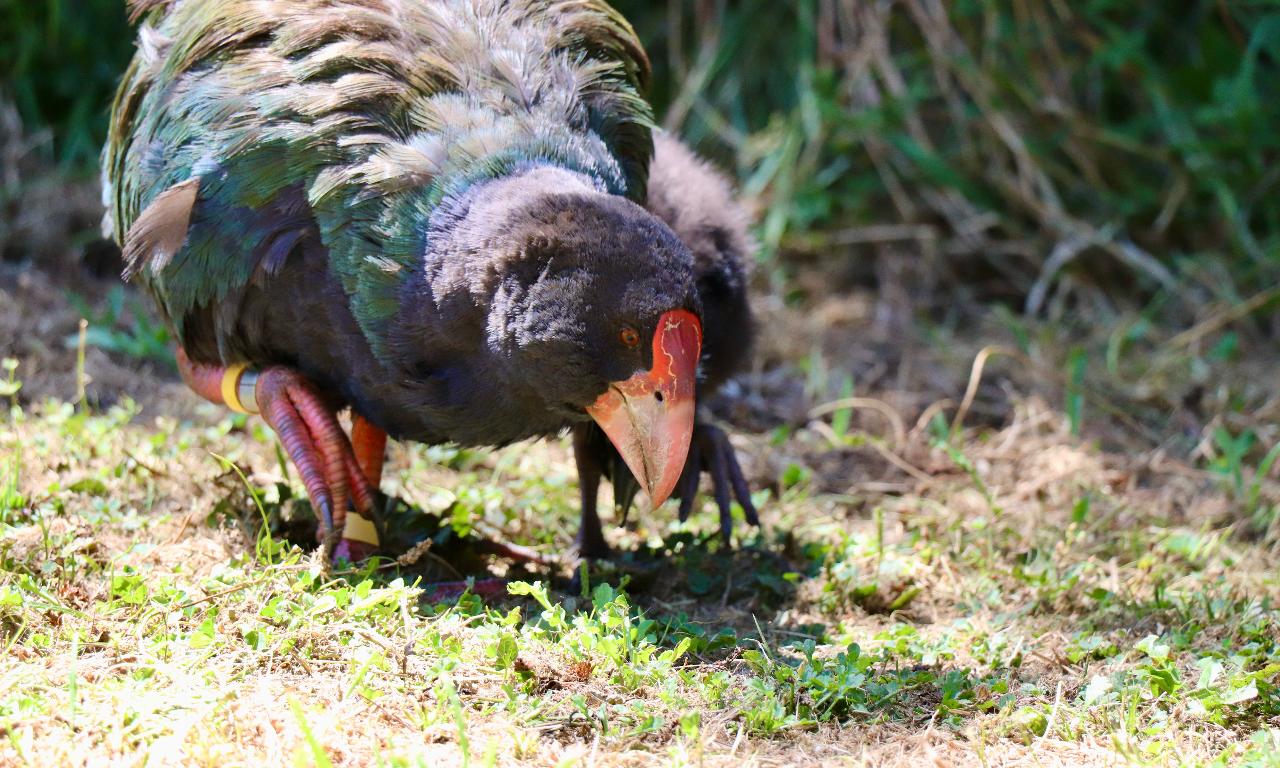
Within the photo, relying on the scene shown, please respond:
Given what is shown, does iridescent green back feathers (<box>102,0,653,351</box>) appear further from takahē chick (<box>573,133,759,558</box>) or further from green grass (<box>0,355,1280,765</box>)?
green grass (<box>0,355,1280,765</box>)

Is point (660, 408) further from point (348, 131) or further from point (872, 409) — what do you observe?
point (872, 409)

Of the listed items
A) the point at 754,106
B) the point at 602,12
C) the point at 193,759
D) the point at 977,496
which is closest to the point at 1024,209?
the point at 754,106

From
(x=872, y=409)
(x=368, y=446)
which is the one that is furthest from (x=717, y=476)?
(x=872, y=409)

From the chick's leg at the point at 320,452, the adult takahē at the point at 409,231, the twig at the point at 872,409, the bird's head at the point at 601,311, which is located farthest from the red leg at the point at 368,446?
the twig at the point at 872,409

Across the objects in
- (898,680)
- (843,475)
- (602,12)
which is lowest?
(843,475)

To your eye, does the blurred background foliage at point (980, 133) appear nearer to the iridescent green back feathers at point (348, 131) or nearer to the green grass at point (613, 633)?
the green grass at point (613, 633)

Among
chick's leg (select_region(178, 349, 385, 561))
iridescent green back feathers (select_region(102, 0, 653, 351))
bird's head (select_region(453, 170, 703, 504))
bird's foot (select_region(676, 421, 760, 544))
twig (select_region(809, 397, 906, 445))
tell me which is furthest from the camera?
twig (select_region(809, 397, 906, 445))

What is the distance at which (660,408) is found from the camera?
281 centimetres

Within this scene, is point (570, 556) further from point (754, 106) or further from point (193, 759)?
point (754, 106)

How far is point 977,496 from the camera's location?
13.2 feet

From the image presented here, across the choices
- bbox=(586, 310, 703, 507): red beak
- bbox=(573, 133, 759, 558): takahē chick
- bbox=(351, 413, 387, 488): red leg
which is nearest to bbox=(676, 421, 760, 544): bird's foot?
bbox=(573, 133, 759, 558): takahē chick

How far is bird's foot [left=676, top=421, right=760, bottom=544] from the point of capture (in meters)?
3.47

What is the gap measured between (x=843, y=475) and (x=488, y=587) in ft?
4.54

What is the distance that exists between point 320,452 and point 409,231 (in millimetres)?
→ 650
